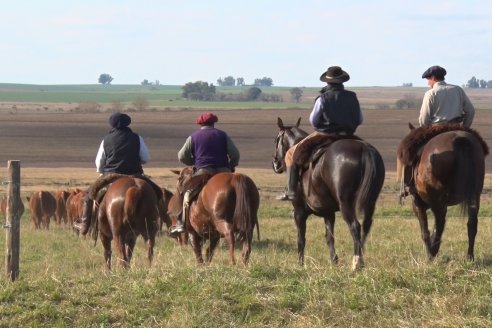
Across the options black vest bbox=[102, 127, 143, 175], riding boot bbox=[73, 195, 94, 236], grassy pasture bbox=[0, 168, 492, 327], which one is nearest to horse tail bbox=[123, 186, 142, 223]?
black vest bbox=[102, 127, 143, 175]

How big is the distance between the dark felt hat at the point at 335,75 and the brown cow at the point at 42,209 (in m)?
18.8

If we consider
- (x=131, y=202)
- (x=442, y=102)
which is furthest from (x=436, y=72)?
(x=131, y=202)

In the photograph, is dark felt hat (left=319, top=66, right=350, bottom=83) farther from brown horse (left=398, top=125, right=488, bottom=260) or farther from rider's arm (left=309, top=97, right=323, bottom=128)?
brown horse (left=398, top=125, right=488, bottom=260)

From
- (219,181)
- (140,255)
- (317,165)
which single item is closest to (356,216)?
(317,165)

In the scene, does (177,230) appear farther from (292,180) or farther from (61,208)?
(61,208)

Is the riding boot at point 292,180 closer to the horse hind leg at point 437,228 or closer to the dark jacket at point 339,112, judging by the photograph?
the dark jacket at point 339,112

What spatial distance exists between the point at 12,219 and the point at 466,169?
17.1 feet

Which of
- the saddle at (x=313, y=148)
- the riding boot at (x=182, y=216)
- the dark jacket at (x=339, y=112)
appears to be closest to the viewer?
the saddle at (x=313, y=148)

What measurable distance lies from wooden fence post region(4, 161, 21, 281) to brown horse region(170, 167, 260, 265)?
9.14 feet

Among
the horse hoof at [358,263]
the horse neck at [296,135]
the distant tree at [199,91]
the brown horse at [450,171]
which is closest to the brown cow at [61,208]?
the horse neck at [296,135]

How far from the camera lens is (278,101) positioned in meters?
167

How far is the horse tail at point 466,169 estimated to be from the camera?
11.8 meters

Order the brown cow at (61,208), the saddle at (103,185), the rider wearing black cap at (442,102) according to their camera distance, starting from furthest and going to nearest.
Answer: the brown cow at (61,208), the saddle at (103,185), the rider wearing black cap at (442,102)

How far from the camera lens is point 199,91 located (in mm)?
Answer: 178250
